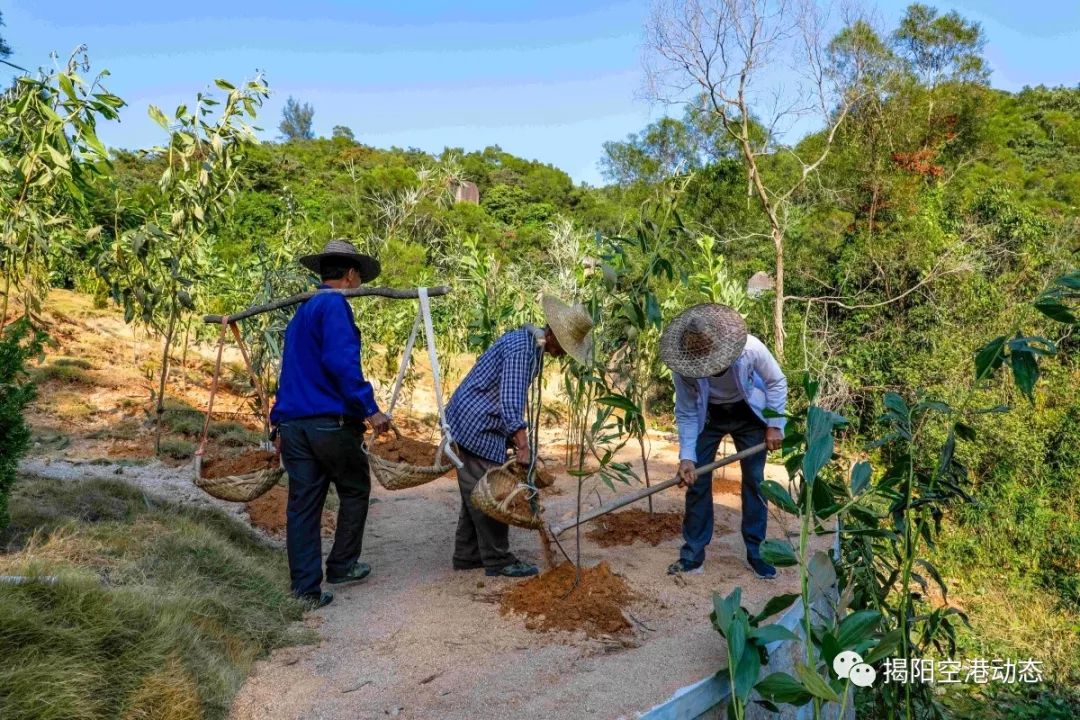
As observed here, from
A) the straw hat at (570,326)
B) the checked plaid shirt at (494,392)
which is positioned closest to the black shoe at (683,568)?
the checked plaid shirt at (494,392)

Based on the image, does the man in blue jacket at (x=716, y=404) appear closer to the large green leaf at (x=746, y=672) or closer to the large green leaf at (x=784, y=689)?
the large green leaf at (x=746, y=672)

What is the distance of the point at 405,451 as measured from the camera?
748 cm

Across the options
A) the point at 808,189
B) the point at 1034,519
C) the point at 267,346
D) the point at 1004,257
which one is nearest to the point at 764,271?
the point at 808,189

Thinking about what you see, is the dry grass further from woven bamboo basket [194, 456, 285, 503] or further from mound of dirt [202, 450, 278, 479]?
mound of dirt [202, 450, 278, 479]

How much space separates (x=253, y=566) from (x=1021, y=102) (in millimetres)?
29588

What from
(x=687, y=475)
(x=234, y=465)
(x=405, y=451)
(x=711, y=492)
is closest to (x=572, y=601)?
(x=687, y=475)

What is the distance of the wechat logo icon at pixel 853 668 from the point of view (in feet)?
5.75

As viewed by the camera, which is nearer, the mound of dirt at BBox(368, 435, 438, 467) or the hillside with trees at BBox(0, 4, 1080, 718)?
the hillside with trees at BBox(0, 4, 1080, 718)

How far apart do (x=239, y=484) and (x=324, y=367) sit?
0.78 meters

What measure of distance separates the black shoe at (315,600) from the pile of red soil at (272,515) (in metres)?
1.44

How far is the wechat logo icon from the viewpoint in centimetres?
175

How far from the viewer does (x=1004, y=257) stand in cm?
1239

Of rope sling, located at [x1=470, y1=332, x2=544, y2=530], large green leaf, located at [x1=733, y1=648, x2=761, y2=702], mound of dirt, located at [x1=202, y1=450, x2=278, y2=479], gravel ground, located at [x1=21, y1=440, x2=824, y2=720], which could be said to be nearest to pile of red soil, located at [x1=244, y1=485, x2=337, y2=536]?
mound of dirt, located at [x1=202, y1=450, x2=278, y2=479]

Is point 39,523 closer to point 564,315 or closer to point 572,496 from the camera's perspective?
point 564,315
